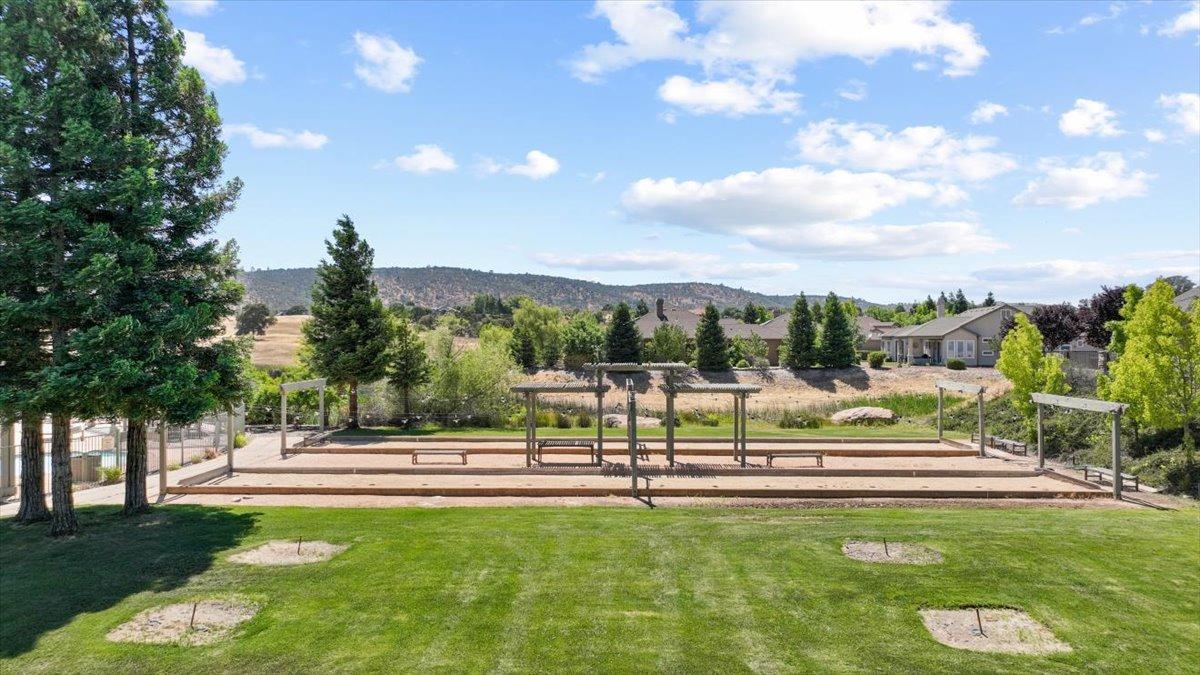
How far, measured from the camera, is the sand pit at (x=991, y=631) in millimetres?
8336

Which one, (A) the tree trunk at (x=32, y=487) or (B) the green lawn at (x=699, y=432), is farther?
(B) the green lawn at (x=699, y=432)

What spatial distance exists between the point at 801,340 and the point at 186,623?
1968 inches

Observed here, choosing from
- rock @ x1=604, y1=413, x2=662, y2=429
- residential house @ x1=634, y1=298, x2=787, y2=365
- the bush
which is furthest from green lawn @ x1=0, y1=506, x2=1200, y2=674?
residential house @ x1=634, y1=298, x2=787, y2=365

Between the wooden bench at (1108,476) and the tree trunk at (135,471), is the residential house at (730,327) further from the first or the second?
the tree trunk at (135,471)

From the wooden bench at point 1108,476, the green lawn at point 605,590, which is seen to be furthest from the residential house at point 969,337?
the green lawn at point 605,590

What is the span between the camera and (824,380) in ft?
168

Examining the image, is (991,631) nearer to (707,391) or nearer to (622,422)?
(707,391)

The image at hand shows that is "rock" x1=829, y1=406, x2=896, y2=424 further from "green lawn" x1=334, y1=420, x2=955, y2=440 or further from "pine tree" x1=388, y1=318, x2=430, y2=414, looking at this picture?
"pine tree" x1=388, y1=318, x2=430, y2=414

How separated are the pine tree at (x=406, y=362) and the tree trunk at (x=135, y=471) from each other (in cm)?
1509

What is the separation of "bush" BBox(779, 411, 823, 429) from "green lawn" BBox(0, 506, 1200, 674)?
15758 millimetres

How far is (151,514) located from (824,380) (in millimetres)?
45359

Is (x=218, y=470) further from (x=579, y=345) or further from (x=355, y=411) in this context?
(x=579, y=345)

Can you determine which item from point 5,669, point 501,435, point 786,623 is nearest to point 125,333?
point 5,669

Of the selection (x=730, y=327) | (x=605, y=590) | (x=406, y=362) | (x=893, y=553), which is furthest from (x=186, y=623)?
(x=730, y=327)
